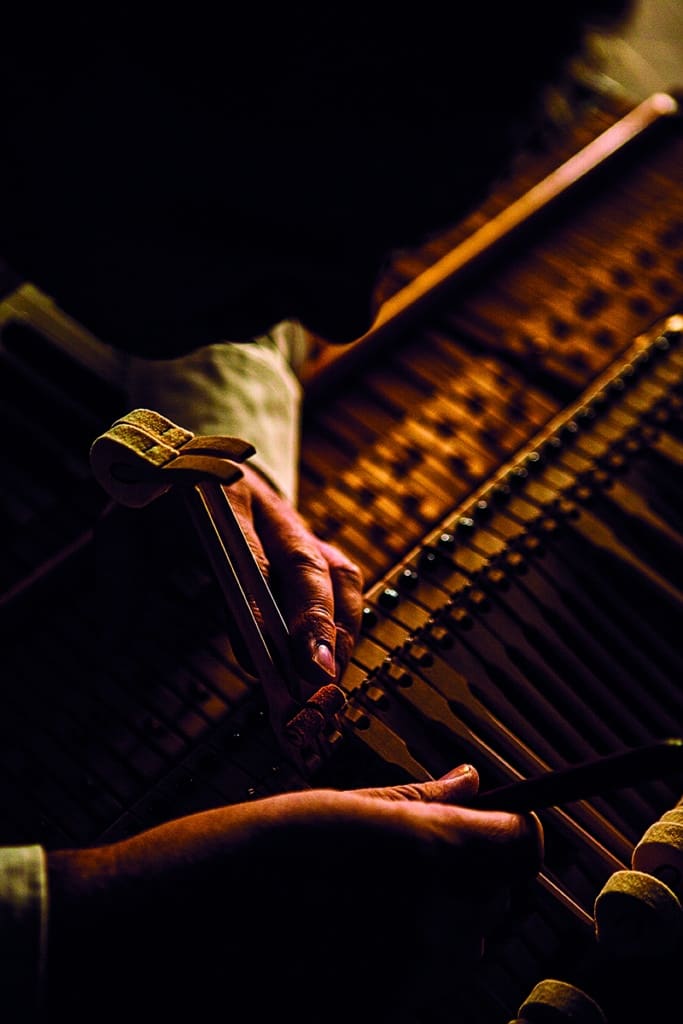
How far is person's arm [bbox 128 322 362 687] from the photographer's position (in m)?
1.60

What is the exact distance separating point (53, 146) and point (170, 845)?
108cm

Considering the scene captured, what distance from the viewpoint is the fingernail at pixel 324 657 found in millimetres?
1502

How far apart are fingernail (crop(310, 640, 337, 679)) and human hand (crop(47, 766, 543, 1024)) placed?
9.0 inches

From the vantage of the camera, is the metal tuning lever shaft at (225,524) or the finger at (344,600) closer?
the metal tuning lever shaft at (225,524)

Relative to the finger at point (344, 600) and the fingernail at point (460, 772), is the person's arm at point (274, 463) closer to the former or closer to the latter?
the finger at point (344, 600)

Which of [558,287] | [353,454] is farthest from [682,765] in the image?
[558,287]

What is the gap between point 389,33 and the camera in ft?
3.68

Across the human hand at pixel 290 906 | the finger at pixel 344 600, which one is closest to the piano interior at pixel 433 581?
the finger at pixel 344 600

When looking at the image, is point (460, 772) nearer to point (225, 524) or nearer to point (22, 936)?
point (225, 524)

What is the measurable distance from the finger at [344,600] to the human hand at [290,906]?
343 millimetres

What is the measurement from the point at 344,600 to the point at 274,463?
0.48 meters

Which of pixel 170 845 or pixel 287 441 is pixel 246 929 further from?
pixel 287 441

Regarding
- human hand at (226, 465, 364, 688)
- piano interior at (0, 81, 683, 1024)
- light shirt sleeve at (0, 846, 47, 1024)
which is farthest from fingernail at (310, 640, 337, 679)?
light shirt sleeve at (0, 846, 47, 1024)

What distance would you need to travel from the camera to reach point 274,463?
205cm
